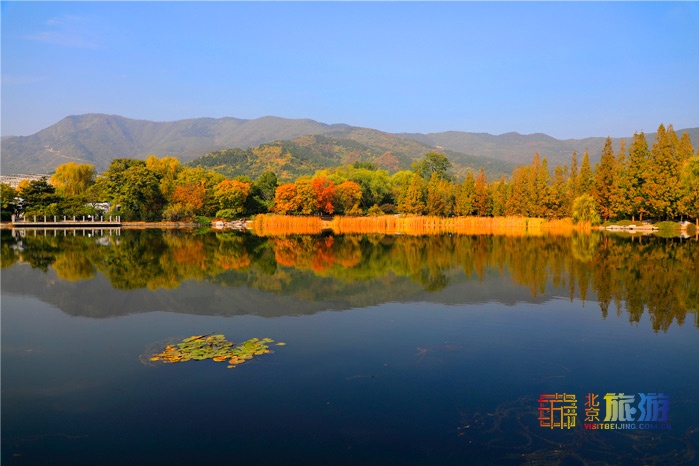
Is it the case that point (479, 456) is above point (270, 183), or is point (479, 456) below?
below

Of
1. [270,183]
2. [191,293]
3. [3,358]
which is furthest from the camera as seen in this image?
[270,183]

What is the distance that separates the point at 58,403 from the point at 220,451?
3.41 m

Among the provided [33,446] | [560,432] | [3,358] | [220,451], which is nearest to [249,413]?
[220,451]

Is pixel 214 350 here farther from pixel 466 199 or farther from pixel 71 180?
pixel 71 180

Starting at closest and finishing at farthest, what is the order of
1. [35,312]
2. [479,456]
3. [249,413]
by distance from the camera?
[479,456] < [249,413] < [35,312]

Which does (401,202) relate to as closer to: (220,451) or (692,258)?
(692,258)

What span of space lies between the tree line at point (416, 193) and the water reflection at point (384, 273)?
89.0 feet

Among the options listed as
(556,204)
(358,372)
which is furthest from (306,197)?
(358,372)

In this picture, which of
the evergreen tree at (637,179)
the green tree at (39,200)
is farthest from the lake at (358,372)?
the green tree at (39,200)

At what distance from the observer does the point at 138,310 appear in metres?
14.8

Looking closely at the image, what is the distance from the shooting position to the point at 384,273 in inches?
886

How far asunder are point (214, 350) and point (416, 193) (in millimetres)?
62483

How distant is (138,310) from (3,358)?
4521 millimetres

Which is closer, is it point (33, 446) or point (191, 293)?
point (33, 446)
